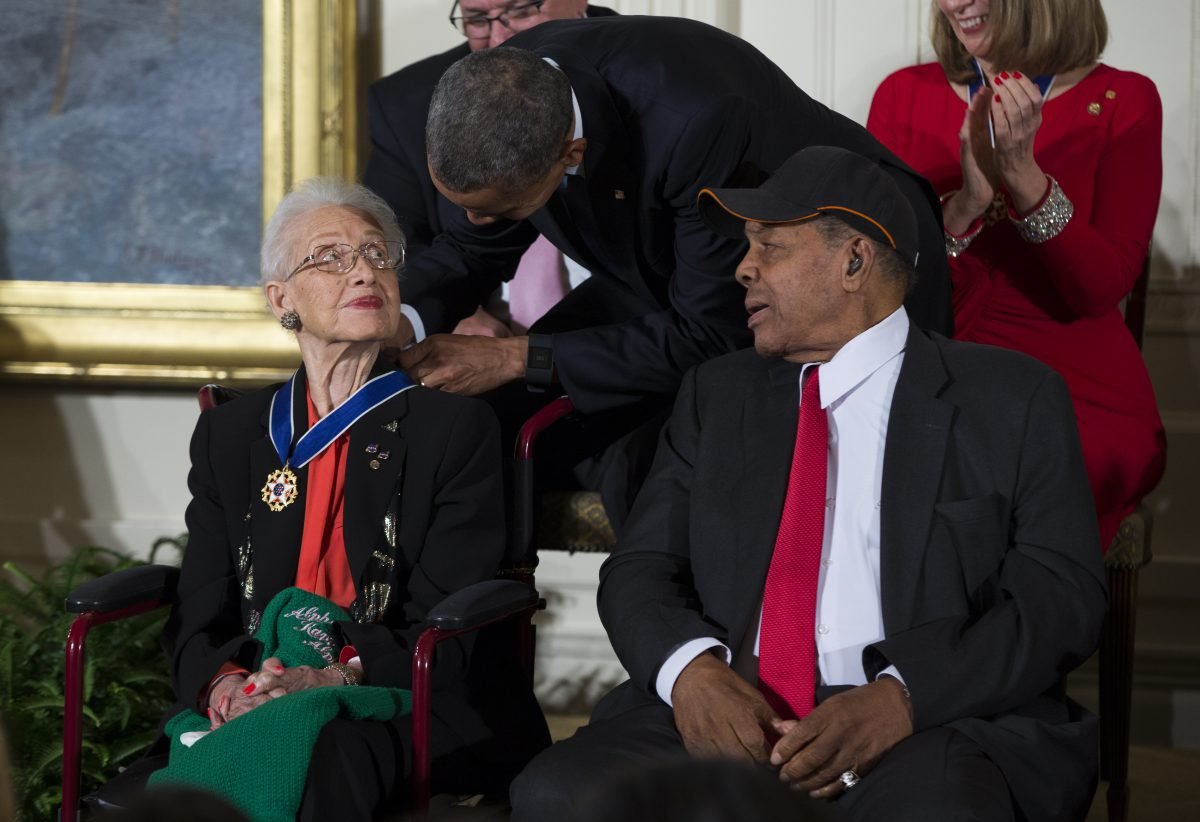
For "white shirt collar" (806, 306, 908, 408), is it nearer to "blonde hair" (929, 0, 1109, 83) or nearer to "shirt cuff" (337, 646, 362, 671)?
"shirt cuff" (337, 646, 362, 671)

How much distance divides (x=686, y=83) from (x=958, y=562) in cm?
102

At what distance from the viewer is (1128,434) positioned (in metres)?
3.22

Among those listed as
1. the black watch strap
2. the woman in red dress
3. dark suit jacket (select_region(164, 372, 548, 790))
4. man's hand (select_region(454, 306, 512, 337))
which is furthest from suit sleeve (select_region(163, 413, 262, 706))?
the woman in red dress

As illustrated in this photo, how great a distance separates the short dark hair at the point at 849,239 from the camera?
241cm

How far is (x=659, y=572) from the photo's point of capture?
7.76ft

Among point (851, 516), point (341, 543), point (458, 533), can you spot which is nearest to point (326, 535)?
point (341, 543)

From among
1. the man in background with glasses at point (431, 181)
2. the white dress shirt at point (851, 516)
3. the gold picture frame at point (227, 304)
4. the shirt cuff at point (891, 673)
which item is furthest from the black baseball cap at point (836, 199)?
the gold picture frame at point (227, 304)

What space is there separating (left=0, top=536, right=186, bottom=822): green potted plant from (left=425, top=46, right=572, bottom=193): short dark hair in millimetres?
1374

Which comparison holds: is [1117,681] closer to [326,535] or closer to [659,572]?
[659,572]

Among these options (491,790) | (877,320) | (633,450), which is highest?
(877,320)

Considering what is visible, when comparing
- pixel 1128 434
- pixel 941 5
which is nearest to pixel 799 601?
pixel 1128 434

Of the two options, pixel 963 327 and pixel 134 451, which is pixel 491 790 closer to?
pixel 963 327

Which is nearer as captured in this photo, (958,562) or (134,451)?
(958,562)

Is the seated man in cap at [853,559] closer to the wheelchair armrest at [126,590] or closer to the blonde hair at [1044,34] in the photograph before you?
the wheelchair armrest at [126,590]
